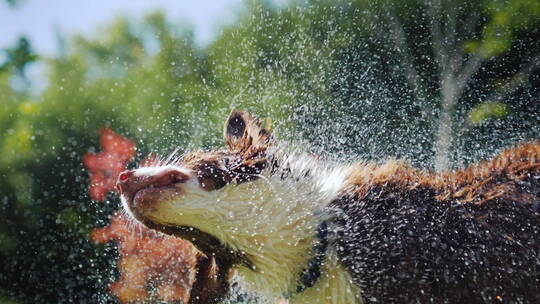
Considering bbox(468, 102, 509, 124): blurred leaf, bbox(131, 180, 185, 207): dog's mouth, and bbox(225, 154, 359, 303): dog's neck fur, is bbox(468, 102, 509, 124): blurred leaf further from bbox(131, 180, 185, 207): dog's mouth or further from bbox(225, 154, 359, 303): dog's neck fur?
bbox(131, 180, 185, 207): dog's mouth

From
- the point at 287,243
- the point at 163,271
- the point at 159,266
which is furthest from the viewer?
the point at 159,266

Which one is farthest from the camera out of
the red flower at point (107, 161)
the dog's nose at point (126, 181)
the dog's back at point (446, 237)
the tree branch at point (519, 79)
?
the tree branch at point (519, 79)

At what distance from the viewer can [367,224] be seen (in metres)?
2.76

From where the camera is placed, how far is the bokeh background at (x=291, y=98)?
10.7 meters

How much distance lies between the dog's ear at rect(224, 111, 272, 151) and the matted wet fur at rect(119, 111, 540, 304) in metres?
0.07

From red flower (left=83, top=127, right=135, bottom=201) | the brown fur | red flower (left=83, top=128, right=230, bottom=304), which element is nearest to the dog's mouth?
red flower (left=83, top=128, right=230, bottom=304)

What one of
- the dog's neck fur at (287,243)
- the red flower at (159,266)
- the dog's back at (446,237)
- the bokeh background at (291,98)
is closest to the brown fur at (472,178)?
the dog's back at (446,237)

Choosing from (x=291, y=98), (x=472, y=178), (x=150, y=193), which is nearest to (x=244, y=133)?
(x=150, y=193)

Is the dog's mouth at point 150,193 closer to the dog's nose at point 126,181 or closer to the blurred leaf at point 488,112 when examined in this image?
the dog's nose at point 126,181

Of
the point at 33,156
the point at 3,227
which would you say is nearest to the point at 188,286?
the point at 3,227

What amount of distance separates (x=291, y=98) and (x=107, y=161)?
338 cm

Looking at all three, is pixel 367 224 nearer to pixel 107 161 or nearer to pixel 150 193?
pixel 150 193

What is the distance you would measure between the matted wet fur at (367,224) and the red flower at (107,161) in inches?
264

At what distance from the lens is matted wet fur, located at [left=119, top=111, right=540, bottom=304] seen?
2.61m
